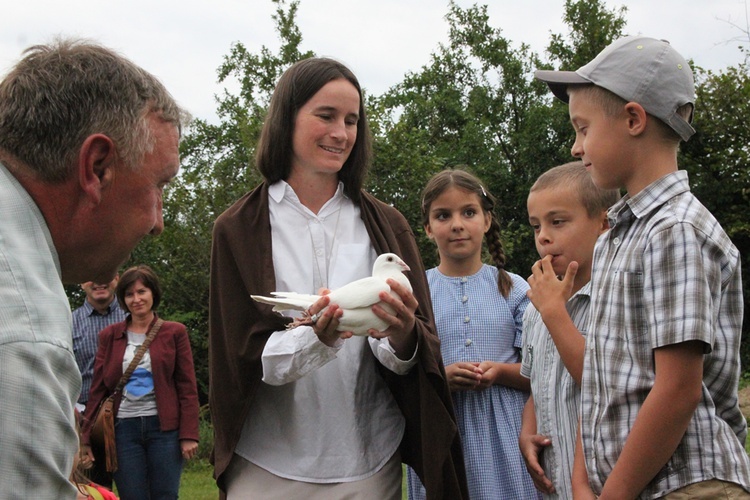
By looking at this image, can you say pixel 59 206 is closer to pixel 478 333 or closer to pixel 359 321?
pixel 359 321

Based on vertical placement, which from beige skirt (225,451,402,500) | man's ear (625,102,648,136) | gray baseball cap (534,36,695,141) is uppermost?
gray baseball cap (534,36,695,141)

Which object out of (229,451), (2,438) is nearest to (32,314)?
(2,438)

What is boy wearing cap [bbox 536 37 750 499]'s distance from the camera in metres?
2.39

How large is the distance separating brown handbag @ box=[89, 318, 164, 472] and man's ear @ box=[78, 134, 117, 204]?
5370mm

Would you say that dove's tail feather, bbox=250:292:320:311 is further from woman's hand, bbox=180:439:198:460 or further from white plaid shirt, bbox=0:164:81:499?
woman's hand, bbox=180:439:198:460

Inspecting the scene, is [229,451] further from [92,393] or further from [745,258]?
[745,258]

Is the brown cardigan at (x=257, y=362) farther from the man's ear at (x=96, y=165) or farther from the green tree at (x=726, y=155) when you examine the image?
the green tree at (x=726, y=155)

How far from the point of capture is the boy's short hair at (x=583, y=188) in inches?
139

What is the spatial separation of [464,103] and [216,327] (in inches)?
698

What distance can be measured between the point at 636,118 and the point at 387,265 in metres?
0.99

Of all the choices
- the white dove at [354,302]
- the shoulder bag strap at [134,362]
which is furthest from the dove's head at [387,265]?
the shoulder bag strap at [134,362]

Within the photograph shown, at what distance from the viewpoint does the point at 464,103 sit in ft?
66.7

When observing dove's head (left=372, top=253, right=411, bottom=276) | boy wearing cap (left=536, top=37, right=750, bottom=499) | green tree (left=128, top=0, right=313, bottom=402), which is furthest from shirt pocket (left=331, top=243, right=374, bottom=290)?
green tree (left=128, top=0, right=313, bottom=402)

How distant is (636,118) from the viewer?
2.69 m
